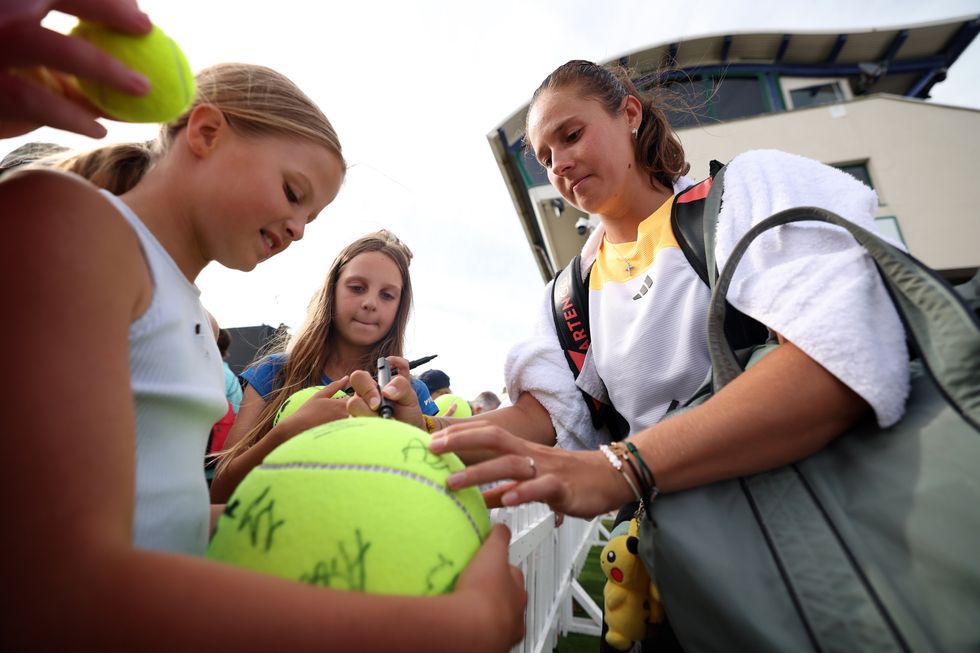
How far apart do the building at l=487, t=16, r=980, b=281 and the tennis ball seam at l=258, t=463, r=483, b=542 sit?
27.3 ft

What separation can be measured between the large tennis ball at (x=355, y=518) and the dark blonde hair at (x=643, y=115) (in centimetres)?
158

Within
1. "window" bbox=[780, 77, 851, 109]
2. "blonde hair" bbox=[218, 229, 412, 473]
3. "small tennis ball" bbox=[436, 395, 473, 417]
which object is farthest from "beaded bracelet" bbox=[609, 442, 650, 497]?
"window" bbox=[780, 77, 851, 109]

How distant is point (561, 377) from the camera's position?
5.63ft

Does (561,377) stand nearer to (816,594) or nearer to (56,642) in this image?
(816,594)

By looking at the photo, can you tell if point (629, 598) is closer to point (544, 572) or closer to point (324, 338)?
point (324, 338)

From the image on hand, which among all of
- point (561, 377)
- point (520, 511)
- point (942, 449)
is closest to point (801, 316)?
point (942, 449)

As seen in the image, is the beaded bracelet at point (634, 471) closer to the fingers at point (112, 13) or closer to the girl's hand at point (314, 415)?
the girl's hand at point (314, 415)

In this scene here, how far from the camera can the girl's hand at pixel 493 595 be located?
23.4 inches

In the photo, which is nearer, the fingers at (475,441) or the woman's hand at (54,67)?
the woman's hand at (54,67)

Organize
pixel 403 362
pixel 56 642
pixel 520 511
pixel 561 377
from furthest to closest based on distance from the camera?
pixel 520 511
pixel 403 362
pixel 561 377
pixel 56 642

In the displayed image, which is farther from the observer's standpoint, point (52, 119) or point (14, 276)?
point (52, 119)

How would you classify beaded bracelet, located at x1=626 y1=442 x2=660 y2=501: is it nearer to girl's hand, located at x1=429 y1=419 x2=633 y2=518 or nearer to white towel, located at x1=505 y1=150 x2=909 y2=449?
girl's hand, located at x1=429 y1=419 x2=633 y2=518

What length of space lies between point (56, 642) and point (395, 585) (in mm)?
358

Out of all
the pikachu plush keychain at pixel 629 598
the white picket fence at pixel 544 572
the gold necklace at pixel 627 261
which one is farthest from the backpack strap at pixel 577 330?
the white picket fence at pixel 544 572
